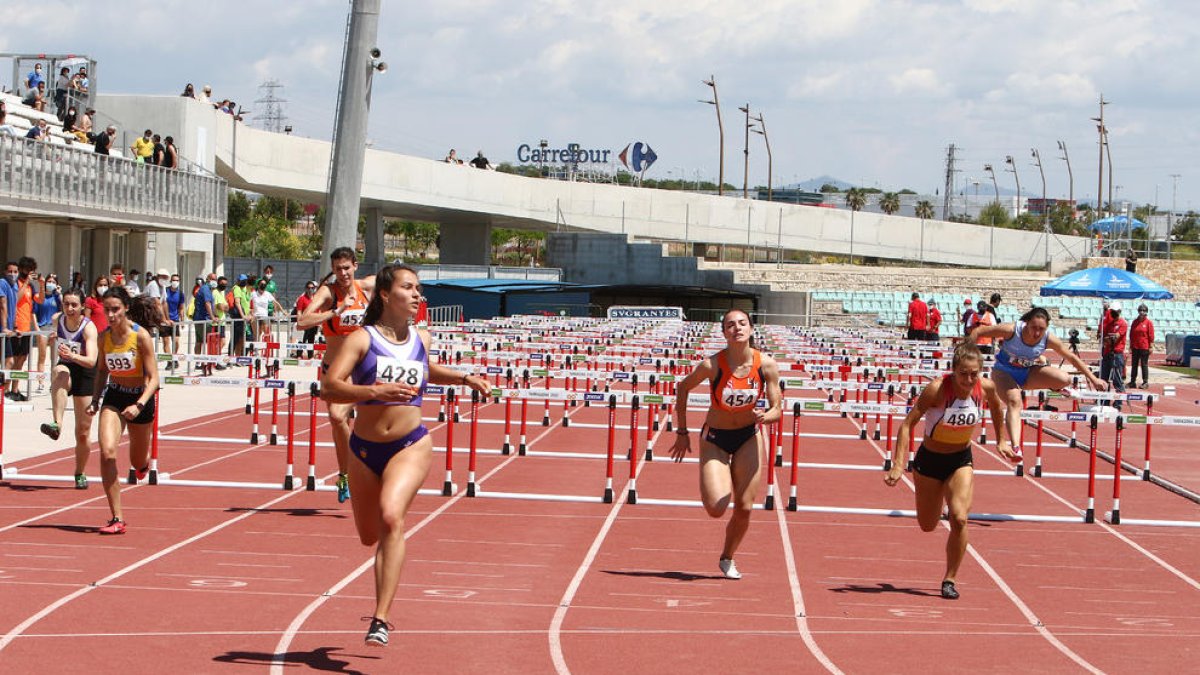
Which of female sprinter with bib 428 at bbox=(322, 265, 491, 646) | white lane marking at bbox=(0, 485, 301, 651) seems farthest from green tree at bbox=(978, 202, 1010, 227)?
female sprinter with bib 428 at bbox=(322, 265, 491, 646)

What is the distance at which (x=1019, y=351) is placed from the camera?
48.1 feet

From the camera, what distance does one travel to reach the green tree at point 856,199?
11838 centimetres

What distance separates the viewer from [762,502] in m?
14.5

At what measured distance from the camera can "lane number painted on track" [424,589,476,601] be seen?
31.2ft

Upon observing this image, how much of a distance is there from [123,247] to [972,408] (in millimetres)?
32318

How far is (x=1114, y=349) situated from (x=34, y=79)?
23.8 m

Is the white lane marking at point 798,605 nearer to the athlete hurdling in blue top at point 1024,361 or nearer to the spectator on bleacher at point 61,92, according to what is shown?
the athlete hurdling in blue top at point 1024,361

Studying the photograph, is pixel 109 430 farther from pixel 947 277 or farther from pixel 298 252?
pixel 298 252

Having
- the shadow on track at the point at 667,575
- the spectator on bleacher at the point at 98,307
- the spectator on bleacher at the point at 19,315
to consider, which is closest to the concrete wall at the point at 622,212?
the spectator on bleacher at the point at 98,307

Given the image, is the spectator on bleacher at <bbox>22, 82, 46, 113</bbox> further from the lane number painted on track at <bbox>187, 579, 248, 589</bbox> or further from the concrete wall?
the lane number painted on track at <bbox>187, 579, 248, 589</bbox>

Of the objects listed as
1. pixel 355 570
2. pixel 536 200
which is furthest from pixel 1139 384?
pixel 536 200

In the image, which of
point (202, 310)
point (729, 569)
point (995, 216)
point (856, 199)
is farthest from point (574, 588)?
point (856, 199)

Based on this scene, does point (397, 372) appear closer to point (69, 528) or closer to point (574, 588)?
point (574, 588)

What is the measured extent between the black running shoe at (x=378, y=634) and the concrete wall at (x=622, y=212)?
154ft
